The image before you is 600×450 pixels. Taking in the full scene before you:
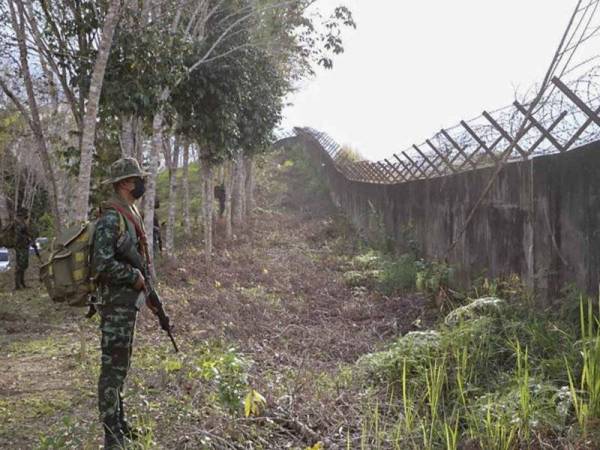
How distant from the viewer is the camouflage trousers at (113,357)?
3.74 m

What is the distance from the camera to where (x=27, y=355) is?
652cm

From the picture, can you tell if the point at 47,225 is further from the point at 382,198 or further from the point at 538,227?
the point at 538,227

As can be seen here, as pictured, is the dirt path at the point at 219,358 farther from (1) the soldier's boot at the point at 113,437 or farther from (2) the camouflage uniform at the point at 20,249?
(2) the camouflage uniform at the point at 20,249

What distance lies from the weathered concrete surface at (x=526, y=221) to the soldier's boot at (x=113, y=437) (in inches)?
169

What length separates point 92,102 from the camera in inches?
248

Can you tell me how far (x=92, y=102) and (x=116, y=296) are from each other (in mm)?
3291

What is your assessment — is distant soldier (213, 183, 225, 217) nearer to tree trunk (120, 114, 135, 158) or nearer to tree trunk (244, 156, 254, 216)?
tree trunk (244, 156, 254, 216)

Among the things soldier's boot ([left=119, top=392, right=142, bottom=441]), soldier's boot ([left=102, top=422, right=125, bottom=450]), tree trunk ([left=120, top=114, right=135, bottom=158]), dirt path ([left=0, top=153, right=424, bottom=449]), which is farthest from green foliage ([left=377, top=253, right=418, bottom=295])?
soldier's boot ([left=102, top=422, right=125, bottom=450])

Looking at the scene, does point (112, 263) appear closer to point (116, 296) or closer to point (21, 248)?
point (116, 296)

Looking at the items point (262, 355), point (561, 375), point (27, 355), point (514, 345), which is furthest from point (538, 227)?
point (27, 355)

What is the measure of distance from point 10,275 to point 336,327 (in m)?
10.4

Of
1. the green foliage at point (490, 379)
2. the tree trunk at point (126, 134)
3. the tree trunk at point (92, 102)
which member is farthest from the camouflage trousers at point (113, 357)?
the tree trunk at point (126, 134)

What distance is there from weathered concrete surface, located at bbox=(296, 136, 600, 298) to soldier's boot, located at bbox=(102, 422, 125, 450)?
4287 mm

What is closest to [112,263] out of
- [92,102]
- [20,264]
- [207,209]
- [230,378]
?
[230,378]
